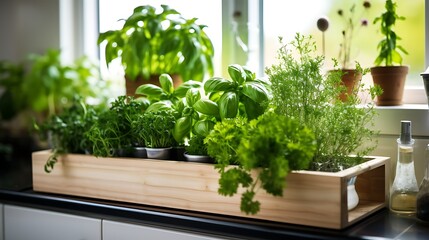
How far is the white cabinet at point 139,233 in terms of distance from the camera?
140 centimetres

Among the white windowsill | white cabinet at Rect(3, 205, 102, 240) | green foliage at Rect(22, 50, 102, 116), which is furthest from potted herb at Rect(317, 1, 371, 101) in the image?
green foliage at Rect(22, 50, 102, 116)

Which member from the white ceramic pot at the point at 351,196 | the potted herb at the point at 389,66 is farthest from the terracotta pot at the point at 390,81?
the white ceramic pot at the point at 351,196

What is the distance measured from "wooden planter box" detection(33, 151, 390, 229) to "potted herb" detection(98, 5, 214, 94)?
0.40 meters

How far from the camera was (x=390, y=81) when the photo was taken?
62.3 inches

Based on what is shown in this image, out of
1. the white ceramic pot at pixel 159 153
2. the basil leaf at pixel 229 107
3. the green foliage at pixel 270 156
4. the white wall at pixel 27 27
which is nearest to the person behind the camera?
the green foliage at pixel 270 156

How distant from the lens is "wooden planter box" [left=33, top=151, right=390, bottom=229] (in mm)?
1267

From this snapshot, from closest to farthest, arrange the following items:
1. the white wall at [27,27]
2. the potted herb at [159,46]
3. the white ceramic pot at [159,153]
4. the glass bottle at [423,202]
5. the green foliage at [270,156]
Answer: the green foliage at [270,156], the glass bottle at [423,202], the white ceramic pot at [159,153], the potted herb at [159,46], the white wall at [27,27]

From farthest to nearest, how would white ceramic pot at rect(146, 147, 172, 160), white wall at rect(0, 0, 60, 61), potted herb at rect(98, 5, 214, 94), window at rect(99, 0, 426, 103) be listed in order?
white wall at rect(0, 0, 60, 61)
potted herb at rect(98, 5, 214, 94)
window at rect(99, 0, 426, 103)
white ceramic pot at rect(146, 147, 172, 160)

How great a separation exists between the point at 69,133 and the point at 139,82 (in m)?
0.30

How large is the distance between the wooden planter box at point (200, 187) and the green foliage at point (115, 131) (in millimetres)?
39

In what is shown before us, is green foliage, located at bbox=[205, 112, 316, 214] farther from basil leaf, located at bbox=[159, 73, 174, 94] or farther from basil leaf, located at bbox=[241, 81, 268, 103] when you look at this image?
basil leaf, located at bbox=[159, 73, 174, 94]

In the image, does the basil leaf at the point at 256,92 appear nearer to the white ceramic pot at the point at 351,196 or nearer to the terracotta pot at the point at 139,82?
the white ceramic pot at the point at 351,196

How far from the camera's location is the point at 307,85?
1.38 metres

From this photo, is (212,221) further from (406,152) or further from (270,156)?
(406,152)
